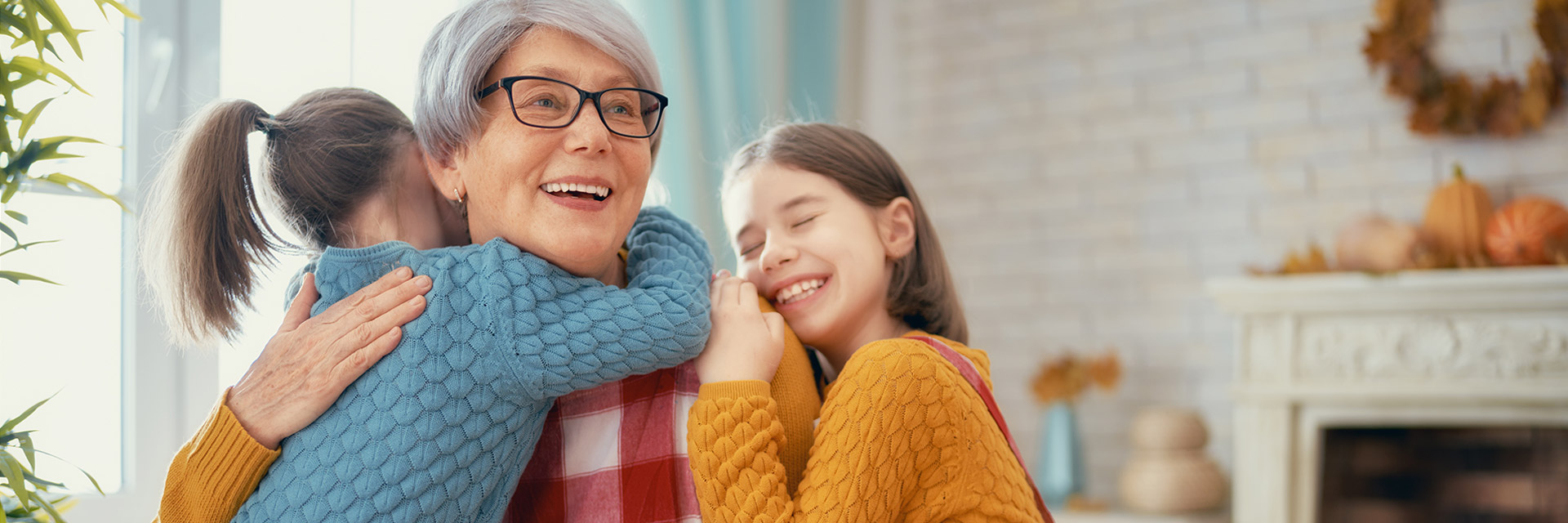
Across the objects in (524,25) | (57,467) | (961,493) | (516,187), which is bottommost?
(57,467)

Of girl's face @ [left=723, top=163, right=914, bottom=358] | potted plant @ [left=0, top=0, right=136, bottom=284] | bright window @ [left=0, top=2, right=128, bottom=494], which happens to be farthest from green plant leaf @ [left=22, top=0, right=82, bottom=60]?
bright window @ [left=0, top=2, right=128, bottom=494]

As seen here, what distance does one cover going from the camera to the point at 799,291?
1515 mm

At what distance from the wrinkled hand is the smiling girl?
334mm

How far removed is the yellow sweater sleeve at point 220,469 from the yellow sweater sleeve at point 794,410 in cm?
55

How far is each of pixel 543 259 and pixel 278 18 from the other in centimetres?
168

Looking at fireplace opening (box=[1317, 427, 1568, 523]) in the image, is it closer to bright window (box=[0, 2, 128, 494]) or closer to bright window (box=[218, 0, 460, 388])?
bright window (box=[218, 0, 460, 388])

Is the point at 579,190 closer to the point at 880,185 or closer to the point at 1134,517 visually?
→ the point at 880,185

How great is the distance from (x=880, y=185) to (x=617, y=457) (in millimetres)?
606

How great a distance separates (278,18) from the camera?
8.05 ft

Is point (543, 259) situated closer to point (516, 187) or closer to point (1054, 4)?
point (516, 187)

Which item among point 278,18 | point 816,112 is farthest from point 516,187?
point 816,112

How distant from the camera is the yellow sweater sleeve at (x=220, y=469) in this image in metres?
1.07

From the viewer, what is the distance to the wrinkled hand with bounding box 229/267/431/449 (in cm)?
107

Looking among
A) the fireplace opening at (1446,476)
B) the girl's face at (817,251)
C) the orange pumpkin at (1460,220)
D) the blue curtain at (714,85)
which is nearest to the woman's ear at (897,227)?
the girl's face at (817,251)
